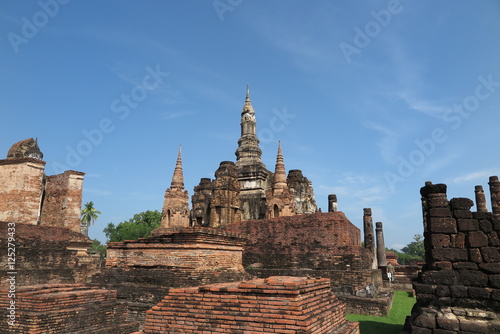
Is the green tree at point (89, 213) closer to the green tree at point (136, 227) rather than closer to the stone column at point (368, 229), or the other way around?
the green tree at point (136, 227)

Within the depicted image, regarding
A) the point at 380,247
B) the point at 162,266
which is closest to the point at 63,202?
the point at 162,266

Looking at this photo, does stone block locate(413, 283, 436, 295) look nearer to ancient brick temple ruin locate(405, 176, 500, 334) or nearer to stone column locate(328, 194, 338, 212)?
ancient brick temple ruin locate(405, 176, 500, 334)

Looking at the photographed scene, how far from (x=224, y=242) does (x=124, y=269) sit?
→ 10.7 ft

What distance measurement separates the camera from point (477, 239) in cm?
614

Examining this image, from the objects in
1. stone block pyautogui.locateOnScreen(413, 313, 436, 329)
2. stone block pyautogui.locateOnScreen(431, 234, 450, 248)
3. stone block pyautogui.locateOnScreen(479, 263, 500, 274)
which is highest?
stone block pyautogui.locateOnScreen(431, 234, 450, 248)

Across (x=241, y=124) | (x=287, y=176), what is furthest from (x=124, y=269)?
(x=241, y=124)

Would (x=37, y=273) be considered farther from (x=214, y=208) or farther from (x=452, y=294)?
(x=452, y=294)

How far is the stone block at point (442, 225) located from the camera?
250 inches

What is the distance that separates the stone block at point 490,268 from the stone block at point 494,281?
0.23 ft

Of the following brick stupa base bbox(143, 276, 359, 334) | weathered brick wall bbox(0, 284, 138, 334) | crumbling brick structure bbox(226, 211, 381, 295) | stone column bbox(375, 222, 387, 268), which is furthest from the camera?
stone column bbox(375, 222, 387, 268)

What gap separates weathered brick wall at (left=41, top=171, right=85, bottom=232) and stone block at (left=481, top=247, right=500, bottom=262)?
630 inches

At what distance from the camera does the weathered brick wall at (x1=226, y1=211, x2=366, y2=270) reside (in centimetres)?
1210

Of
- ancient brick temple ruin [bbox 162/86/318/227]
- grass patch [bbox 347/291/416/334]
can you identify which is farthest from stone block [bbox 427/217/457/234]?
ancient brick temple ruin [bbox 162/86/318/227]

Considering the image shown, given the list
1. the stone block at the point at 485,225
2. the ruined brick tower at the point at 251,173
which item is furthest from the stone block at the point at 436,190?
the ruined brick tower at the point at 251,173
